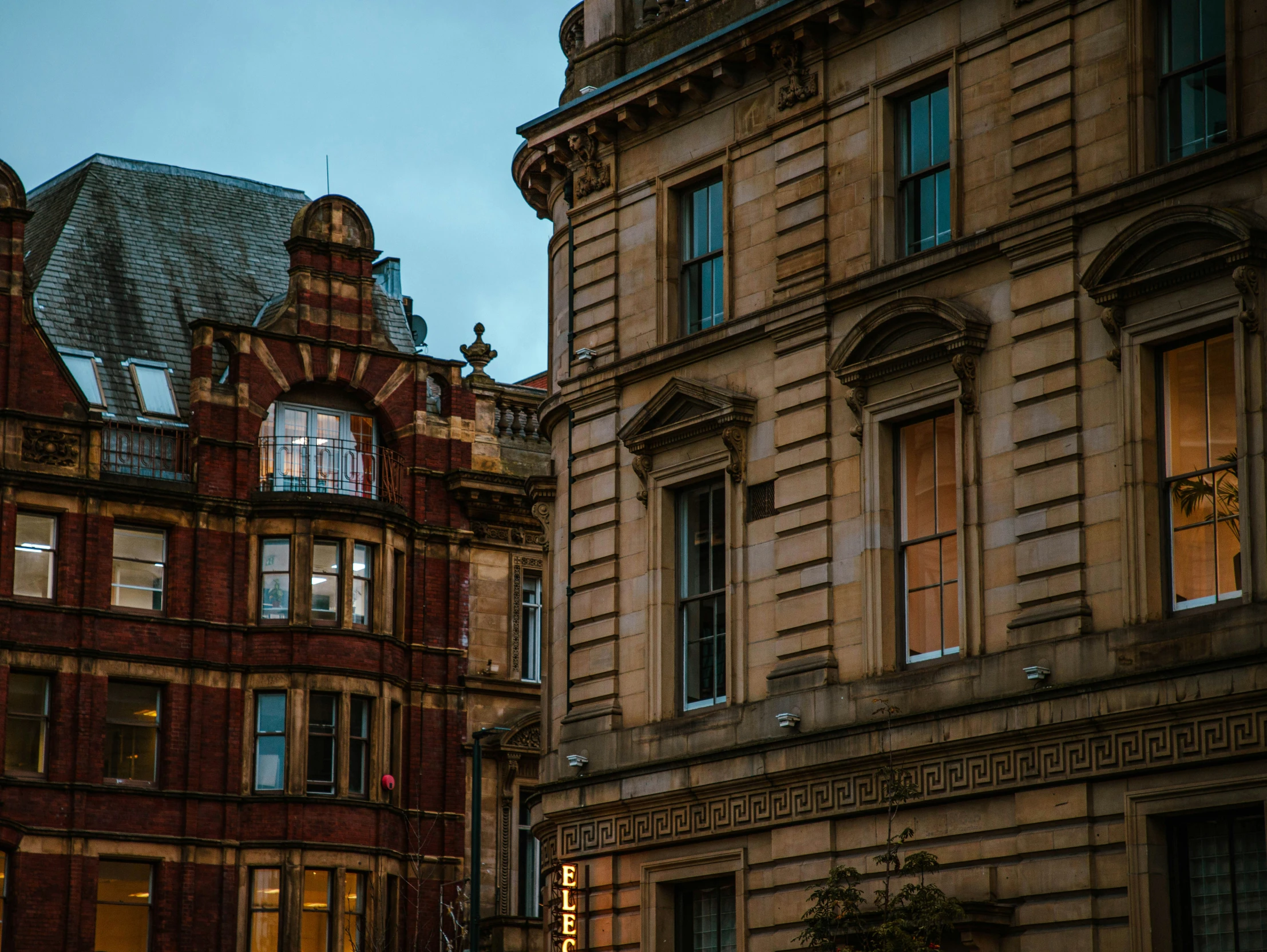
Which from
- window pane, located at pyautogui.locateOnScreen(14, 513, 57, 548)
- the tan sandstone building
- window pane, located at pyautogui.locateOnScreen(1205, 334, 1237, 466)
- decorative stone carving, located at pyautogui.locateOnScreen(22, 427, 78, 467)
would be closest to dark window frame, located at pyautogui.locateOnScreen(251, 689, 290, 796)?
window pane, located at pyautogui.locateOnScreen(14, 513, 57, 548)

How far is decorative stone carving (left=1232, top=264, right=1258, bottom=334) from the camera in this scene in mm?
21938

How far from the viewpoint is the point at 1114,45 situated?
950 inches

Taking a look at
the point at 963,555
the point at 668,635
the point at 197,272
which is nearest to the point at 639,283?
the point at 668,635

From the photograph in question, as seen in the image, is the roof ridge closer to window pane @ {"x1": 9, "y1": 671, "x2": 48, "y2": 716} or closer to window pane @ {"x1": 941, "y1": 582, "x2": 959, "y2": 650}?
window pane @ {"x1": 9, "y1": 671, "x2": 48, "y2": 716}

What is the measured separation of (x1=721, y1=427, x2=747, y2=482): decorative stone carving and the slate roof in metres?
26.7

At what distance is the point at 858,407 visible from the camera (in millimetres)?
26469

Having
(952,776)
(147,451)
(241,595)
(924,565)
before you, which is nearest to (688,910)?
(952,776)

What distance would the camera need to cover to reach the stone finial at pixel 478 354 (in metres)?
56.3

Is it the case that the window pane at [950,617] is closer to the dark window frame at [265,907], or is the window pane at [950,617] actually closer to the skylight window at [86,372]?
the dark window frame at [265,907]

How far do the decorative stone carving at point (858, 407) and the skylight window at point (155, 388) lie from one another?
2887 centimetres

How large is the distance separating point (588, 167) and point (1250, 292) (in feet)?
40.8

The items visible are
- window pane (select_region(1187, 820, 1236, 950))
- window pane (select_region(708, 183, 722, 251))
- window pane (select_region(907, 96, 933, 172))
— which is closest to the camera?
window pane (select_region(1187, 820, 1236, 950))

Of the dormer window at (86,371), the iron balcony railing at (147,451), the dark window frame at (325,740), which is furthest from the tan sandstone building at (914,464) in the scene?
the dormer window at (86,371)

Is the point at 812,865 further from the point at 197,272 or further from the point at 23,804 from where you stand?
the point at 197,272
